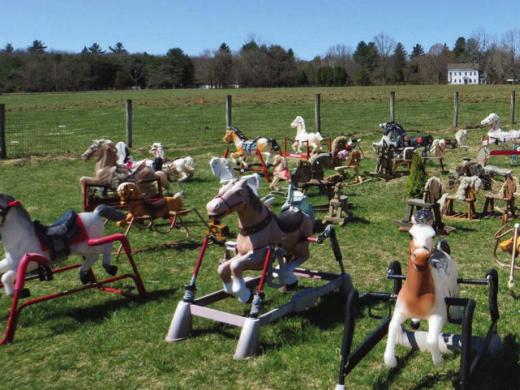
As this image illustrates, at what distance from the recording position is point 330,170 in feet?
49.6

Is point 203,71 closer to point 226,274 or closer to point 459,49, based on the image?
point 459,49

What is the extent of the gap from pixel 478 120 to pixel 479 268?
22458mm

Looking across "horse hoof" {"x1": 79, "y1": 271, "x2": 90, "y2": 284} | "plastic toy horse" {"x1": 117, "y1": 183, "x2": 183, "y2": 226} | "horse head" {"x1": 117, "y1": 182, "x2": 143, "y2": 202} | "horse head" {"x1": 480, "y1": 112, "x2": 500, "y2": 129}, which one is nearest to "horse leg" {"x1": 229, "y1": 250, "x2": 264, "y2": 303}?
"horse hoof" {"x1": 79, "y1": 271, "x2": 90, "y2": 284}

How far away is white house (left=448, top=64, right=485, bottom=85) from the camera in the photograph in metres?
143

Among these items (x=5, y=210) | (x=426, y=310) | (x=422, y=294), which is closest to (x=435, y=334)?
(x=426, y=310)

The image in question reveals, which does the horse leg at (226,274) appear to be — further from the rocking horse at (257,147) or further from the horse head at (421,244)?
the rocking horse at (257,147)

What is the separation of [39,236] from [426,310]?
3.87 meters

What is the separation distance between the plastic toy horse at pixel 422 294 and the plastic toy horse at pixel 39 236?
3416 mm

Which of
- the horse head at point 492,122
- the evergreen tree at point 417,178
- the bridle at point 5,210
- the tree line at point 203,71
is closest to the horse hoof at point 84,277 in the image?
the bridle at point 5,210

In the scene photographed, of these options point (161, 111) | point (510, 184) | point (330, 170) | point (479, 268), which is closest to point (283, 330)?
point (479, 268)

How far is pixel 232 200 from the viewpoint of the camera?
5.36 meters

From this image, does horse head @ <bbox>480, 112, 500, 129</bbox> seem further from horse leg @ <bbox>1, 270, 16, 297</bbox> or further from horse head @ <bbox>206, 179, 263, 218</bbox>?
horse leg @ <bbox>1, 270, 16, 297</bbox>

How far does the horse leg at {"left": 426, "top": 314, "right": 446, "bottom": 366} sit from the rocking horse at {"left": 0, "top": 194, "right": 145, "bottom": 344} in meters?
3.45

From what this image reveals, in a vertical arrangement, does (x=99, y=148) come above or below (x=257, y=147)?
above
